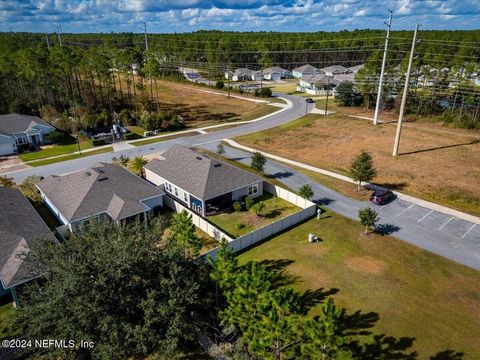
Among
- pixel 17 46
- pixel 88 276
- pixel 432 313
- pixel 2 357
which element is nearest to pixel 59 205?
pixel 2 357

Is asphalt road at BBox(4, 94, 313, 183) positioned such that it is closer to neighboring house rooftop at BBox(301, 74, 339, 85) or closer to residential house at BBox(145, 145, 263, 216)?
residential house at BBox(145, 145, 263, 216)

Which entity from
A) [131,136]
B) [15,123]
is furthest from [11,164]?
[131,136]

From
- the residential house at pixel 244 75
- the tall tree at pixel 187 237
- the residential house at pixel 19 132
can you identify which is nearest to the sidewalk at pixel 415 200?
the tall tree at pixel 187 237

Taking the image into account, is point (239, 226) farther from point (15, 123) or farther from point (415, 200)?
point (15, 123)

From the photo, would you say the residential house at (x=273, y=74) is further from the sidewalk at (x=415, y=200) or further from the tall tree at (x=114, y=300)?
the tall tree at (x=114, y=300)

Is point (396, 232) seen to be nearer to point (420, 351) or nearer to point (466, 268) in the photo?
point (466, 268)

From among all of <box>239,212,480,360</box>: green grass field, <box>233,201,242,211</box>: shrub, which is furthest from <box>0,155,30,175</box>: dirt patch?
<box>239,212,480,360</box>: green grass field
